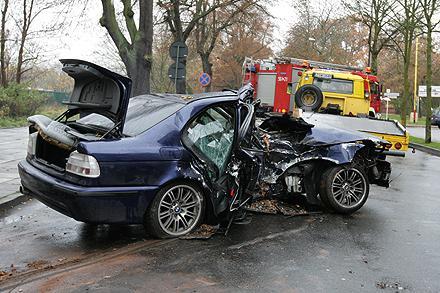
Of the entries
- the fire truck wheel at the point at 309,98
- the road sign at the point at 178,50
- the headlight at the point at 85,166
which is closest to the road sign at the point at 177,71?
the road sign at the point at 178,50

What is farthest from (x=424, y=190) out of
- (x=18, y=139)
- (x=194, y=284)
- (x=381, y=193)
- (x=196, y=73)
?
(x=196, y=73)

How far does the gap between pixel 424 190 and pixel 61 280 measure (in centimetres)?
732

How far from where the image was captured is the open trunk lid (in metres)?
5.17

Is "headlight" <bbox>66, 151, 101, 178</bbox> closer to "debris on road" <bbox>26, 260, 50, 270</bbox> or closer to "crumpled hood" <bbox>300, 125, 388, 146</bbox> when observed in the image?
"debris on road" <bbox>26, 260, 50, 270</bbox>

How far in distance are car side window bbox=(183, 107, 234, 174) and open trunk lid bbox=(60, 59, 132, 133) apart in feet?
2.56

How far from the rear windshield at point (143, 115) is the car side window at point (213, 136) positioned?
31 cm

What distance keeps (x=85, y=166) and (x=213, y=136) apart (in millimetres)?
1576

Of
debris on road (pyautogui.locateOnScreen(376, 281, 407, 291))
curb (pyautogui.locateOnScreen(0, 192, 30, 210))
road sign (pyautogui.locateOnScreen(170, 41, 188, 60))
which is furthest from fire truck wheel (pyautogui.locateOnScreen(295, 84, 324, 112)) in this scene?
debris on road (pyautogui.locateOnScreen(376, 281, 407, 291))

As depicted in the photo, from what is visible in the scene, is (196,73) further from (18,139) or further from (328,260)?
(328,260)

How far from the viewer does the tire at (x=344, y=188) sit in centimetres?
676

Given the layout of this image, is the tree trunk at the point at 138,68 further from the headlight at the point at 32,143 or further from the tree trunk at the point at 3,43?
the tree trunk at the point at 3,43

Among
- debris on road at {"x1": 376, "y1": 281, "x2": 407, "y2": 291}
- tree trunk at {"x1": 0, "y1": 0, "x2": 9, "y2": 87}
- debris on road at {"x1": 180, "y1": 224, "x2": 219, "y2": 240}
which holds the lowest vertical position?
debris on road at {"x1": 376, "y1": 281, "x2": 407, "y2": 291}

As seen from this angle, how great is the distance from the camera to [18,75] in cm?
2906

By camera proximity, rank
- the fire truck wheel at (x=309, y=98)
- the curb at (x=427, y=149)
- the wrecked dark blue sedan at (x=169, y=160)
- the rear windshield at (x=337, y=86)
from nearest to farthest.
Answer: the wrecked dark blue sedan at (x=169, y=160) → the fire truck wheel at (x=309, y=98) → the rear windshield at (x=337, y=86) → the curb at (x=427, y=149)
